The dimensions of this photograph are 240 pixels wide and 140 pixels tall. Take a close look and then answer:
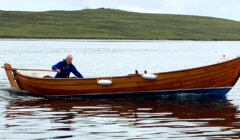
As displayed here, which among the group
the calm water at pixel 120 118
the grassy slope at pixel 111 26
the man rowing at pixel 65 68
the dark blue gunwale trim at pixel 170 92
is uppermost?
the grassy slope at pixel 111 26

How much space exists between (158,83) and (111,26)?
401 ft

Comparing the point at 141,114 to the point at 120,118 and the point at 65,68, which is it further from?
the point at 65,68

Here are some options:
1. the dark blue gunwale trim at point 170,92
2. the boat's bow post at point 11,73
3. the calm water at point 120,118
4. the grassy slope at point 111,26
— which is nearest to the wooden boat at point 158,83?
the dark blue gunwale trim at point 170,92

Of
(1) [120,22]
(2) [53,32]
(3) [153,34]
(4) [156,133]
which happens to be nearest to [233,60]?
(4) [156,133]

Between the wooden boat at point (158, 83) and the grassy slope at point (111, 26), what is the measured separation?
96.8 m

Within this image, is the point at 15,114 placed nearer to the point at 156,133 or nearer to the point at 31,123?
the point at 31,123

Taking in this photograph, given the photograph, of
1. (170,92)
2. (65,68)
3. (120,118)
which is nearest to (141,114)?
(120,118)

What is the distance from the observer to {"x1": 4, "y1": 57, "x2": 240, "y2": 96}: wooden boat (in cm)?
2222

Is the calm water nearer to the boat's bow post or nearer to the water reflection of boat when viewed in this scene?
the water reflection of boat

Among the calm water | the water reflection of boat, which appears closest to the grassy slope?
the calm water

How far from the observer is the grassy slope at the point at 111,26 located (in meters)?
130

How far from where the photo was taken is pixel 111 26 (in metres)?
144

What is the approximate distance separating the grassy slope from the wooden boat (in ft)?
317

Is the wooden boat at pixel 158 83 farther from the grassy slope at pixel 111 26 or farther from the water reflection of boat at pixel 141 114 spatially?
the grassy slope at pixel 111 26
